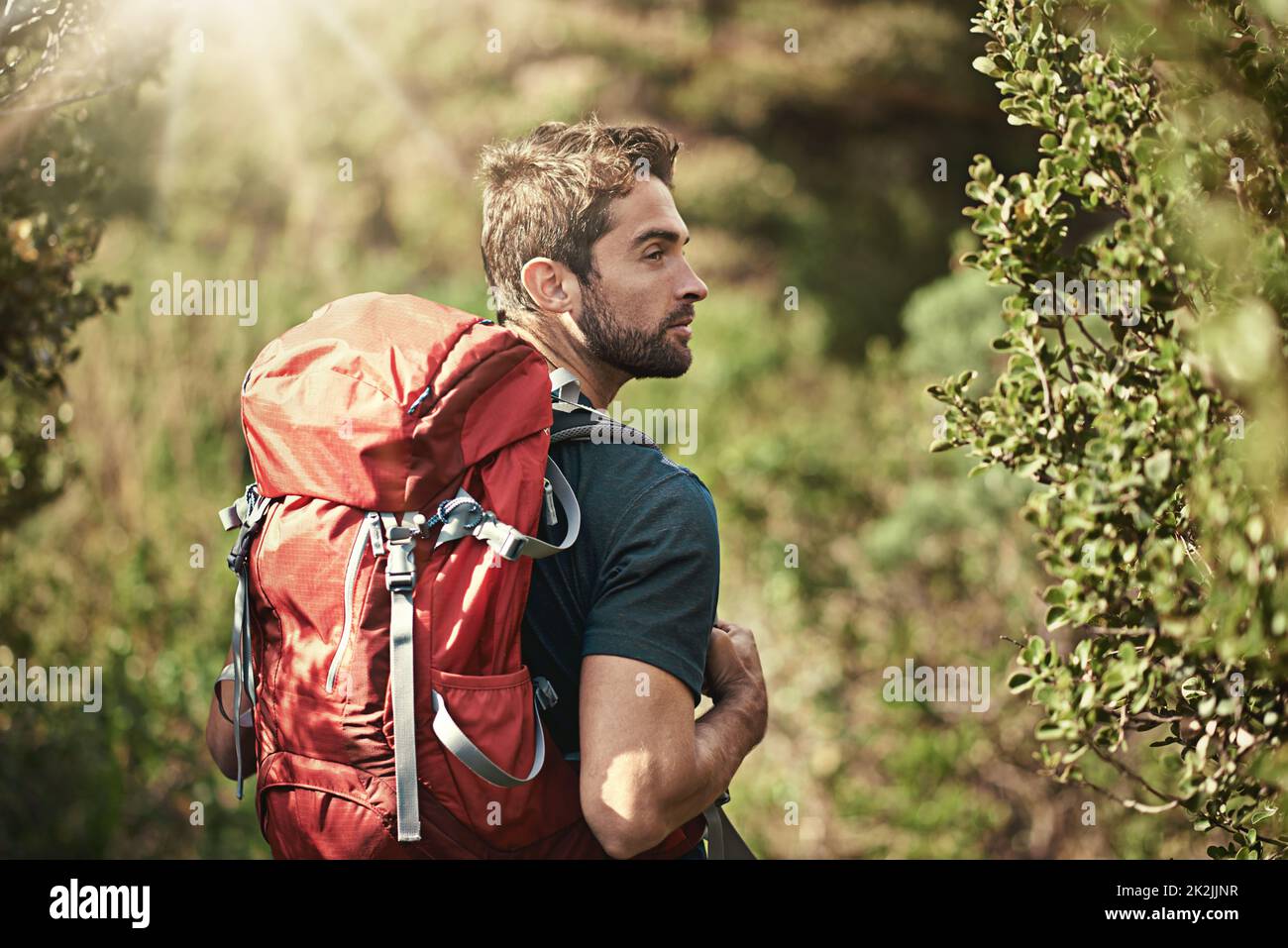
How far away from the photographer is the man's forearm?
191 cm

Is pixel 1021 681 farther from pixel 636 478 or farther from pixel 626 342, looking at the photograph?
pixel 626 342

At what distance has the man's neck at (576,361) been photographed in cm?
226

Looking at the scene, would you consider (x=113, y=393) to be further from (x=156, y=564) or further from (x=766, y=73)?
(x=766, y=73)

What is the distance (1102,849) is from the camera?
488 centimetres

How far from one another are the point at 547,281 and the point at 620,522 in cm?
54

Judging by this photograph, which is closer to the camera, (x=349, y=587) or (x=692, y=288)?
(x=349, y=587)

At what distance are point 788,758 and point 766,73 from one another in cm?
627

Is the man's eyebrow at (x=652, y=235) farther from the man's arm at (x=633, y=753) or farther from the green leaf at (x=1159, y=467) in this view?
the green leaf at (x=1159, y=467)

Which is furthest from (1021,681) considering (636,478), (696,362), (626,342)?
(696,362)

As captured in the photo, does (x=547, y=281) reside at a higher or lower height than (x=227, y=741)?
higher

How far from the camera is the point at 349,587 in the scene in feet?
5.81

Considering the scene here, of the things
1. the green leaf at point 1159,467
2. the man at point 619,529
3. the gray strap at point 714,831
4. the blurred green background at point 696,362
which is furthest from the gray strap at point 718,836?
the blurred green background at point 696,362

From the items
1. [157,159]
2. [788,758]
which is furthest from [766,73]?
[788,758]

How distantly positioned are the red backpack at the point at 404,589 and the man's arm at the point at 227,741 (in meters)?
0.21
